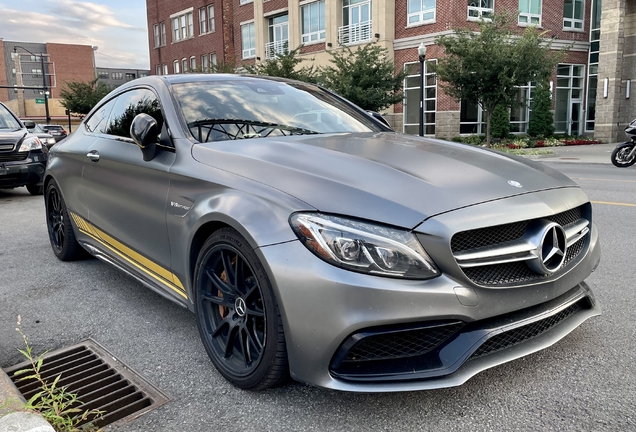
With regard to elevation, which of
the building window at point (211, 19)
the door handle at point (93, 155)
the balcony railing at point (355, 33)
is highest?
the building window at point (211, 19)

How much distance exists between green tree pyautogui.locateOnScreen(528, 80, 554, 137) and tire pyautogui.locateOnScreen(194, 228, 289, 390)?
2887cm

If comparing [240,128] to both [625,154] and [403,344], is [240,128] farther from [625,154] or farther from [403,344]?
[625,154]

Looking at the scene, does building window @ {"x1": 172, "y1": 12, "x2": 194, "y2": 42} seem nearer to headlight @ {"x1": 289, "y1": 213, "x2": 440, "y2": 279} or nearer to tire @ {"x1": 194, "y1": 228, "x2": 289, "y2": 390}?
tire @ {"x1": 194, "y1": 228, "x2": 289, "y2": 390}

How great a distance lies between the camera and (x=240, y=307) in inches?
103

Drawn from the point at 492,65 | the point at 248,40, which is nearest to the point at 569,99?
the point at 492,65

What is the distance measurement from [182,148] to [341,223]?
1330mm

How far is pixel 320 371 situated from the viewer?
2209 mm

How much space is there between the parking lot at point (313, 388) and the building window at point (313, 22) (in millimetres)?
31788

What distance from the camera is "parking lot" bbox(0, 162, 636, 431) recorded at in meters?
2.34

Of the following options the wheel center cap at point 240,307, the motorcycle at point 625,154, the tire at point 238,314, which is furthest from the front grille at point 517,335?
the motorcycle at point 625,154

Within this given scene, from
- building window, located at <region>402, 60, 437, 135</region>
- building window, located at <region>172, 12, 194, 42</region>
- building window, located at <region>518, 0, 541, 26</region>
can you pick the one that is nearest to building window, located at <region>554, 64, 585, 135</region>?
building window, located at <region>518, 0, 541, 26</region>

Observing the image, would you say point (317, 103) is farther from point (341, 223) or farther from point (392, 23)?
point (392, 23)

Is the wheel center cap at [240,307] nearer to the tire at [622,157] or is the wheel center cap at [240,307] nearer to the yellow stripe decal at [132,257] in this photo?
the yellow stripe decal at [132,257]

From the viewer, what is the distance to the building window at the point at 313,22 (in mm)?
33969
